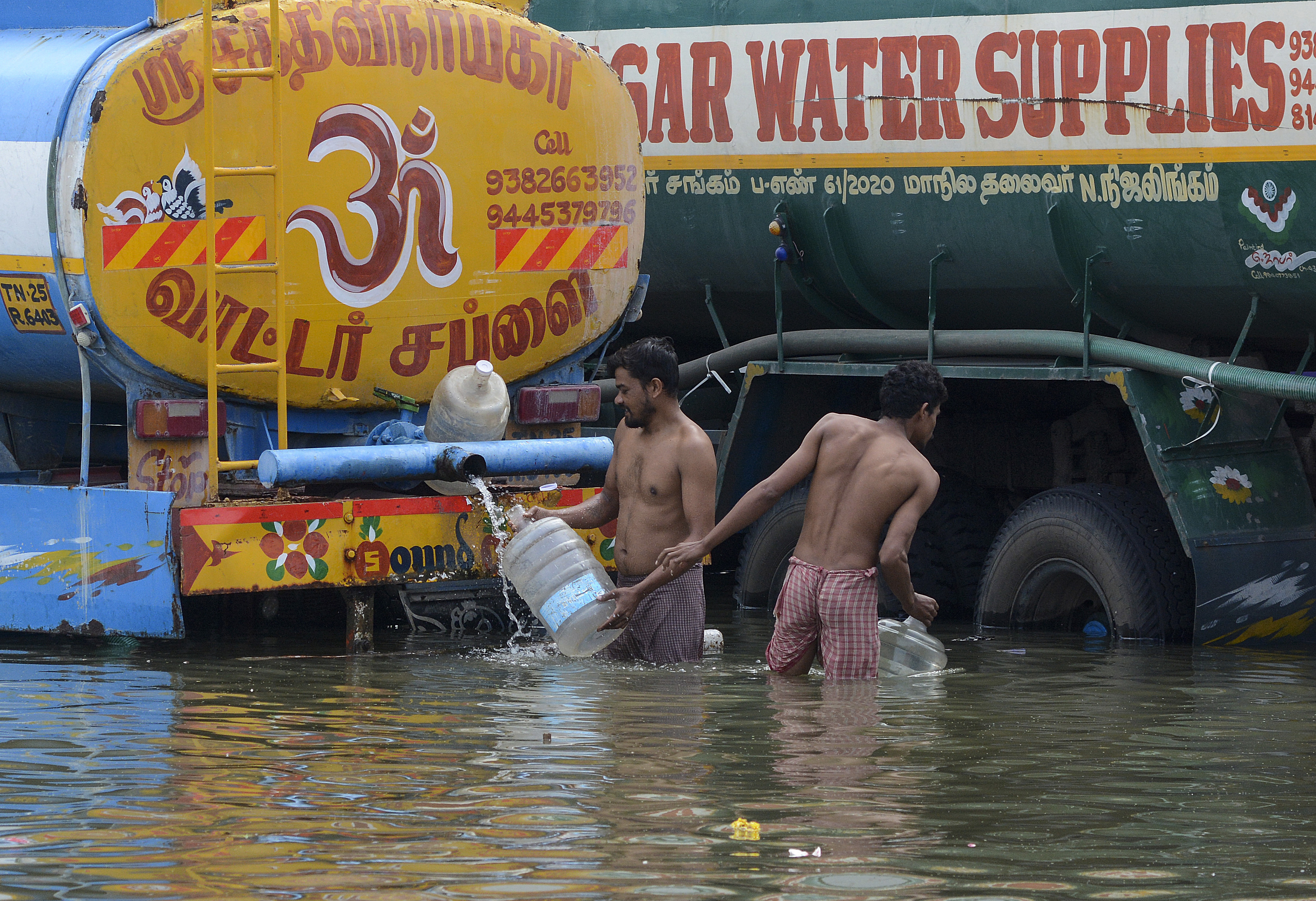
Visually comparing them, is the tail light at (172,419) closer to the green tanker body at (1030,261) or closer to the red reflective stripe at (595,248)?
the red reflective stripe at (595,248)

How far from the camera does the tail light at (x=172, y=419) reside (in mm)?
7590

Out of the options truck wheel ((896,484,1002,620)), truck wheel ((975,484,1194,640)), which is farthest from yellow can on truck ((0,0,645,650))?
truck wheel ((896,484,1002,620))

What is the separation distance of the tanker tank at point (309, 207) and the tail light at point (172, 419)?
5.5 inches

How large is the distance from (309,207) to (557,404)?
1.45 metres

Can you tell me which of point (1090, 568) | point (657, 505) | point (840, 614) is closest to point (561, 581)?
point (657, 505)

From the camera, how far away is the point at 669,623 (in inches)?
295

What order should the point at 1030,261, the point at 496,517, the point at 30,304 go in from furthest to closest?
the point at 1030,261
the point at 496,517
the point at 30,304

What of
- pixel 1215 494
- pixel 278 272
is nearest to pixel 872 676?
pixel 1215 494

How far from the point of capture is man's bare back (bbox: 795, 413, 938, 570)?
712cm

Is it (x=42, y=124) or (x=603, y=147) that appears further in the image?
(x=603, y=147)

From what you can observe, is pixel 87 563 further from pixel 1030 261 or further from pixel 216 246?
pixel 1030 261

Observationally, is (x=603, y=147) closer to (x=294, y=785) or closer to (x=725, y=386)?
(x=725, y=386)

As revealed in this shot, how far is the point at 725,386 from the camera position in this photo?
10.4 meters

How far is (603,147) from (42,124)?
234 centimetres
